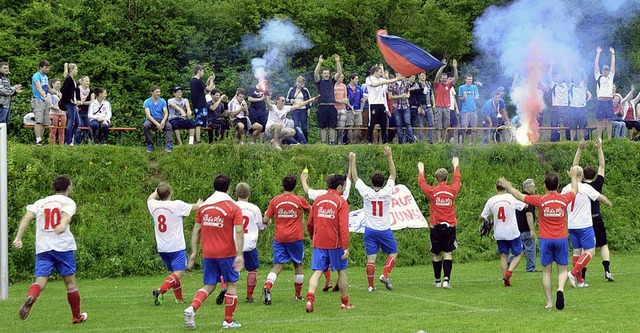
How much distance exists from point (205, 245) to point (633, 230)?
601 inches

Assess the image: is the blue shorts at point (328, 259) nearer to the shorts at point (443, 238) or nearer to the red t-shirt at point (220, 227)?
the red t-shirt at point (220, 227)

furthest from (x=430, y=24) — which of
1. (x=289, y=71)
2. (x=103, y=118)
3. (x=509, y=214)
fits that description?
(x=509, y=214)

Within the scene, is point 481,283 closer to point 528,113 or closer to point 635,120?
point 528,113

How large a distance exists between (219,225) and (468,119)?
585 inches

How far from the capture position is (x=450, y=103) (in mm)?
26516

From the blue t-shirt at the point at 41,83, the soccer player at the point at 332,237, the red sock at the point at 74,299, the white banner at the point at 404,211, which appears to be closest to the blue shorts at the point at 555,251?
the soccer player at the point at 332,237

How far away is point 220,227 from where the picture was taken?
13.2m

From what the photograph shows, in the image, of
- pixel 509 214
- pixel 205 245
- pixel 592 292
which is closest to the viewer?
pixel 205 245

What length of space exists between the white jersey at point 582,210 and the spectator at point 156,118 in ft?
34.4

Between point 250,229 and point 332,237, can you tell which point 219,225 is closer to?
point 332,237

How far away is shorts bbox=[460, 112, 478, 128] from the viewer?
2672cm

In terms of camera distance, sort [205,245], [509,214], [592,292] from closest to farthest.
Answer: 1. [205,245]
2. [592,292]
3. [509,214]

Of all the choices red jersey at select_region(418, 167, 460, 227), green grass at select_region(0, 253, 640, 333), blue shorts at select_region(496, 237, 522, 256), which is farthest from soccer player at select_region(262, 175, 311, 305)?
blue shorts at select_region(496, 237, 522, 256)

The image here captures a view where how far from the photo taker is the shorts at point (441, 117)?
26.5 meters
